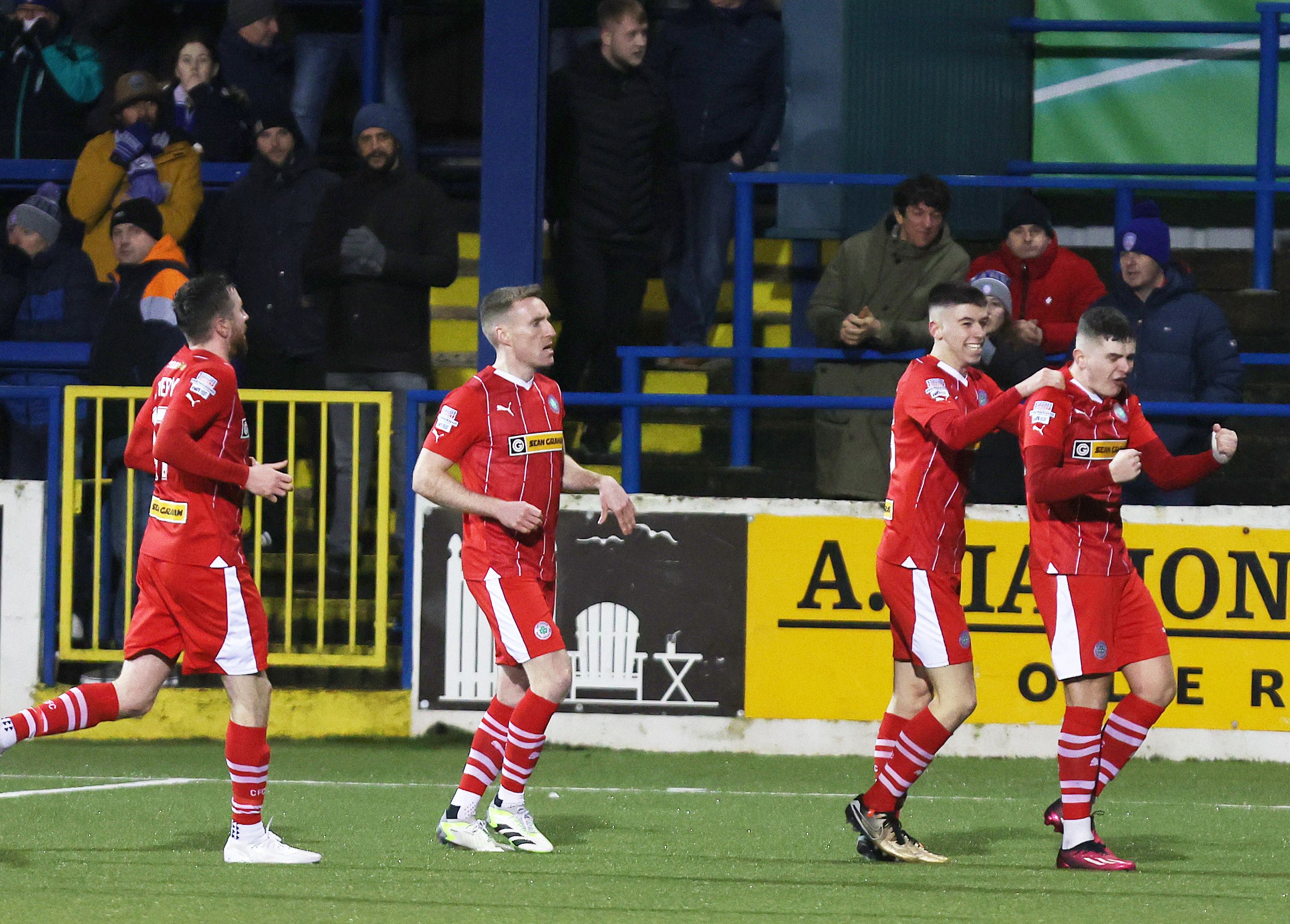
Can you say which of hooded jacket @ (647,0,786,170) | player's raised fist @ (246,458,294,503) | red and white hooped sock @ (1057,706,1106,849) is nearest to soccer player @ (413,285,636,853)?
player's raised fist @ (246,458,294,503)

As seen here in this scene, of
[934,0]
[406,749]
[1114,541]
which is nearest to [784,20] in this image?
[934,0]

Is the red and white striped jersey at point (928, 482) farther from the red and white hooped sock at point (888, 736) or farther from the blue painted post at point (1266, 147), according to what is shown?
the blue painted post at point (1266, 147)

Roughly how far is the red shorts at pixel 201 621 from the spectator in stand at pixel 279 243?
4.31 meters

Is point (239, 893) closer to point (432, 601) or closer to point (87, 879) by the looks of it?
point (87, 879)

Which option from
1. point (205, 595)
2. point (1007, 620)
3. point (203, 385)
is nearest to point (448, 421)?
point (203, 385)

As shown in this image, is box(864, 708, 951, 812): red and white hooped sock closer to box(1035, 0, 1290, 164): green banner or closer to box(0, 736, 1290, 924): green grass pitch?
box(0, 736, 1290, 924): green grass pitch

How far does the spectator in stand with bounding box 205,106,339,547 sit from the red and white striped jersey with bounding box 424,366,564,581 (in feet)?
13.1

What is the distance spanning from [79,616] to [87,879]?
4.01 m

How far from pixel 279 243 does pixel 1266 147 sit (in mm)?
5357

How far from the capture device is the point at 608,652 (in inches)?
370

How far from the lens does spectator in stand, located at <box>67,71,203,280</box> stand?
11211 mm

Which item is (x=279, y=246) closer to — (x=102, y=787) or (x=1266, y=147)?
(x=102, y=787)

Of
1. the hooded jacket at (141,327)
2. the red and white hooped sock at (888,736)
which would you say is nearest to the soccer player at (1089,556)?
the red and white hooped sock at (888,736)

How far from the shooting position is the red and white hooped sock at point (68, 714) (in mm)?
6242
